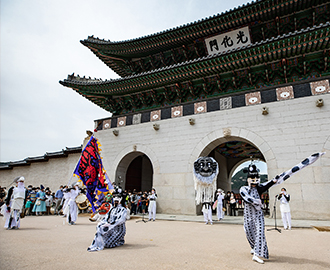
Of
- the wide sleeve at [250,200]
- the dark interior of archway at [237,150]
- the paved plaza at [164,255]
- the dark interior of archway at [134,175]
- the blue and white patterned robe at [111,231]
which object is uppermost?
the dark interior of archway at [237,150]

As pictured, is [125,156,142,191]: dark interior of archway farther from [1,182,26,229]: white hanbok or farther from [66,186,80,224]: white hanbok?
[1,182,26,229]: white hanbok

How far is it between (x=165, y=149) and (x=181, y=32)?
23.4 ft

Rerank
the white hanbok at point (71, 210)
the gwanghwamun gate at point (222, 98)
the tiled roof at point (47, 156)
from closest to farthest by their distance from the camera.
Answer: the white hanbok at point (71, 210), the gwanghwamun gate at point (222, 98), the tiled roof at point (47, 156)

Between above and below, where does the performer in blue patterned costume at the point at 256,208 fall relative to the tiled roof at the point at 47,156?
below

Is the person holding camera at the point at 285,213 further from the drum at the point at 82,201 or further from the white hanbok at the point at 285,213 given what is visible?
the drum at the point at 82,201

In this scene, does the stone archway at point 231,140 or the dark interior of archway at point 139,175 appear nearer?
the stone archway at point 231,140

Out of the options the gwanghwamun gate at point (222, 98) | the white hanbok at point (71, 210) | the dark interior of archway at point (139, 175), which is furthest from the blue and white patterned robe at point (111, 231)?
the dark interior of archway at point (139, 175)

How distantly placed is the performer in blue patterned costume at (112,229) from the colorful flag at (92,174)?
226 centimetres

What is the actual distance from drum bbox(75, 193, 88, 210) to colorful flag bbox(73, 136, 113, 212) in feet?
19.8

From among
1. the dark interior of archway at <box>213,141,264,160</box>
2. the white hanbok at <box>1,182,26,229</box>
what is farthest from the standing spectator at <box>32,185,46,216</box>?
the dark interior of archway at <box>213,141,264,160</box>

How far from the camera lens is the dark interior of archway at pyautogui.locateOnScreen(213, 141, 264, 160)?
51.4 feet

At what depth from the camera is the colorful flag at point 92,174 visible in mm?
7164

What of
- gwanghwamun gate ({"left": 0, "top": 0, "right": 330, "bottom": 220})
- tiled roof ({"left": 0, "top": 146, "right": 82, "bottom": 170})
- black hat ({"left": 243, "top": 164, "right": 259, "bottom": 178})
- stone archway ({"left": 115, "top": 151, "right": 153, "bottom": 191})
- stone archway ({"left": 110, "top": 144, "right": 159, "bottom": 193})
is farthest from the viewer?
tiled roof ({"left": 0, "top": 146, "right": 82, "bottom": 170})

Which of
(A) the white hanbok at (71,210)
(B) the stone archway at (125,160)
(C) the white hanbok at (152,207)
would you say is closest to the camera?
(A) the white hanbok at (71,210)
